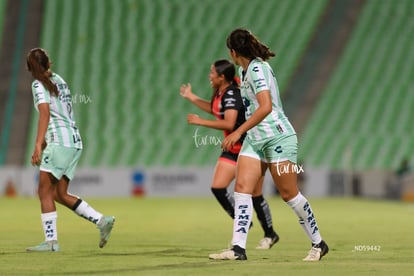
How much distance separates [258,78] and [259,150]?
2.19 feet

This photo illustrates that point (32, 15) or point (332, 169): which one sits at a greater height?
point (32, 15)

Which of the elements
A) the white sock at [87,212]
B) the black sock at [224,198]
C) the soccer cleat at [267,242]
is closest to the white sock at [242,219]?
the soccer cleat at [267,242]

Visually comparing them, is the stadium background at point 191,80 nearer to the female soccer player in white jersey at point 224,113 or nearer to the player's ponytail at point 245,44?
the female soccer player in white jersey at point 224,113

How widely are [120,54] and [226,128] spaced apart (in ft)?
69.4

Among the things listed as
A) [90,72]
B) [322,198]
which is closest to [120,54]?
[90,72]

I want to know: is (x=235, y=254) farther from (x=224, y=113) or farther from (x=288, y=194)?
(x=224, y=113)

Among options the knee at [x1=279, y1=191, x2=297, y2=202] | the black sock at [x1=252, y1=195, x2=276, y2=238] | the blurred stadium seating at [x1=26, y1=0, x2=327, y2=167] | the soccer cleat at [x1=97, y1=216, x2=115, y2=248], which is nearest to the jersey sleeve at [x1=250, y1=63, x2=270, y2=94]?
the knee at [x1=279, y1=191, x2=297, y2=202]

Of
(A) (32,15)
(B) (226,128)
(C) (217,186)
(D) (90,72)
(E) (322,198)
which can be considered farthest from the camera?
(A) (32,15)

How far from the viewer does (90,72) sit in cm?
2956

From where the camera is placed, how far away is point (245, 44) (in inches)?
330

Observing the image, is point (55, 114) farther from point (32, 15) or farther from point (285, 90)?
point (32, 15)

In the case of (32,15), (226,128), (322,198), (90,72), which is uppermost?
(32,15)

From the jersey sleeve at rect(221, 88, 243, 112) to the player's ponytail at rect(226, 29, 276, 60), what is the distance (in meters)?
1.41

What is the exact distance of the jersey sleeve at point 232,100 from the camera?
9.78 m
